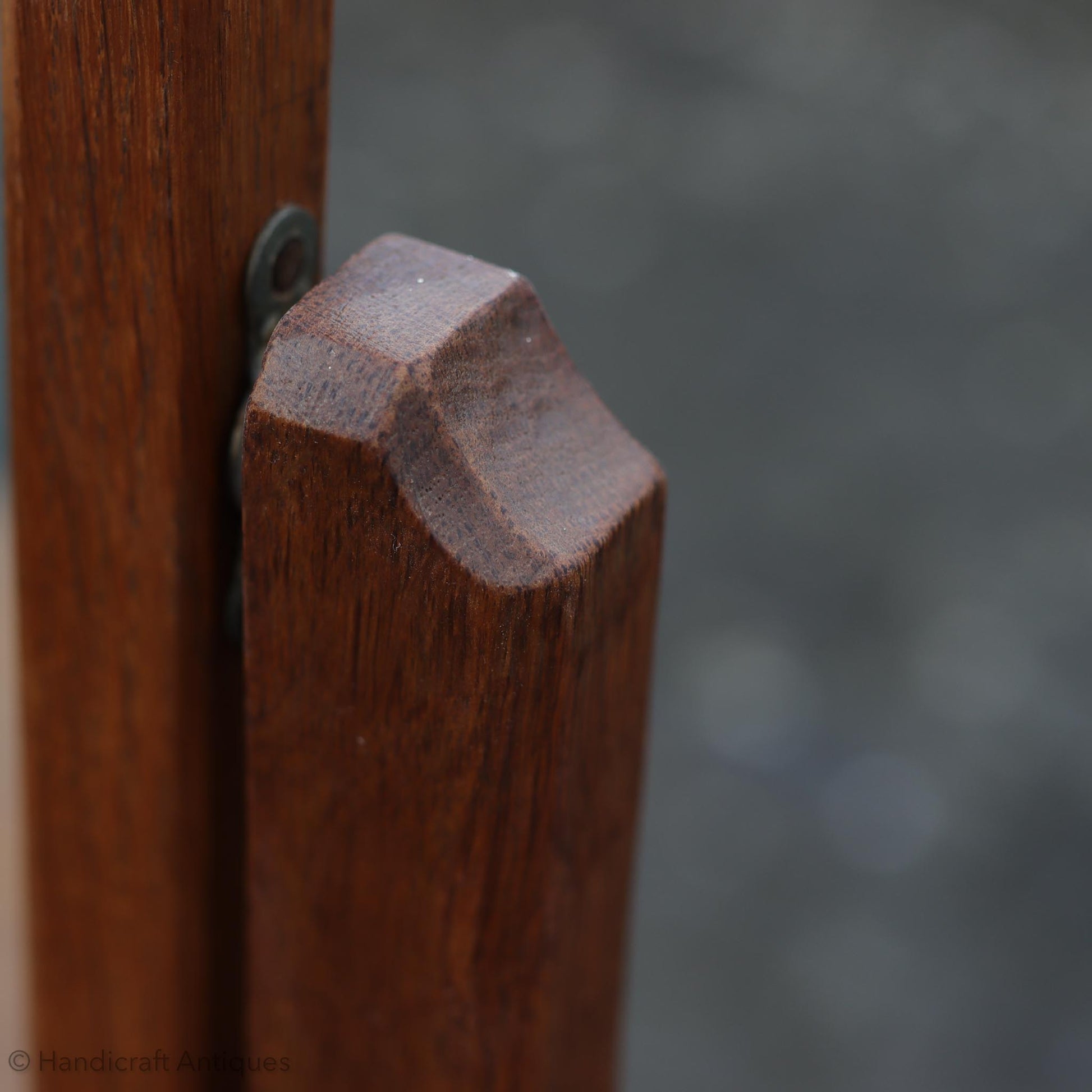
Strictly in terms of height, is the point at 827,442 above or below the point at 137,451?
below

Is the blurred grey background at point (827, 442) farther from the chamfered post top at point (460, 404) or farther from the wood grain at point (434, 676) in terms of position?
the chamfered post top at point (460, 404)

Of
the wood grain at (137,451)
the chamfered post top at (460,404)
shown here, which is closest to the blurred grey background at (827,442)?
the wood grain at (137,451)

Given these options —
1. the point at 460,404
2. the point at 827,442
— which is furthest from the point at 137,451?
the point at 827,442

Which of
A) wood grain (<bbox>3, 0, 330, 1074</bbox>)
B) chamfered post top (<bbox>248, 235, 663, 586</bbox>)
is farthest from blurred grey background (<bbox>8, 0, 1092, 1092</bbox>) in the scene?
chamfered post top (<bbox>248, 235, 663, 586</bbox>)

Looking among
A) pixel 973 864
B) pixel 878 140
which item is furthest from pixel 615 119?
pixel 973 864

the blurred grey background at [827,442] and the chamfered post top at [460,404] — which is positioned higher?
the chamfered post top at [460,404]

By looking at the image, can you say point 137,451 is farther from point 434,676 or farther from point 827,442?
point 827,442
